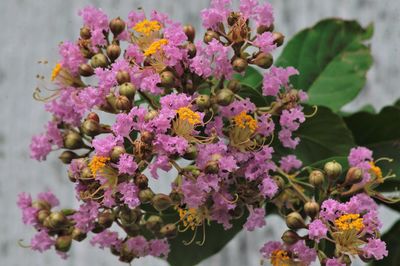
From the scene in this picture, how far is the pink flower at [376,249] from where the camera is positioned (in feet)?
1.73

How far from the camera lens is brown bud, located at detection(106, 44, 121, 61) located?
0.59 m

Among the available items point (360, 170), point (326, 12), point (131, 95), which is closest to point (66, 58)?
point (131, 95)

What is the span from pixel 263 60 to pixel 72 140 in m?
0.18

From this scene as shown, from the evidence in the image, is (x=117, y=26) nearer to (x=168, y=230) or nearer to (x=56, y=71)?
(x=56, y=71)

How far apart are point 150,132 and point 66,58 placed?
5.5 inches

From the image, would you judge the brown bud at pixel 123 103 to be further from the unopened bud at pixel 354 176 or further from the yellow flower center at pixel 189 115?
the unopened bud at pixel 354 176

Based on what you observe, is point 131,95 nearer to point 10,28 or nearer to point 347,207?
point 347,207

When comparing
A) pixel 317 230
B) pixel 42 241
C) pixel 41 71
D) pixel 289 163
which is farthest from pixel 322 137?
pixel 41 71

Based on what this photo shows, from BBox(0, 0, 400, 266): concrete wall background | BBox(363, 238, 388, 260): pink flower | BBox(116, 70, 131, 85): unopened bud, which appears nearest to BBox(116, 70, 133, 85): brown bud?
BBox(116, 70, 131, 85): unopened bud

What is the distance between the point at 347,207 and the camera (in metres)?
0.53

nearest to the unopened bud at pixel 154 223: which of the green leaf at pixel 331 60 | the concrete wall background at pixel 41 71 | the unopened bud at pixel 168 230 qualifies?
the unopened bud at pixel 168 230

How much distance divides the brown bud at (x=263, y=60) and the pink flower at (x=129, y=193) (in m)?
0.15

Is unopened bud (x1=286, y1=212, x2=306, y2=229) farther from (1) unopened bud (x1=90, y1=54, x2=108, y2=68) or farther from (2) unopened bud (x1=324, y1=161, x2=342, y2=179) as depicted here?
(1) unopened bud (x1=90, y1=54, x2=108, y2=68)

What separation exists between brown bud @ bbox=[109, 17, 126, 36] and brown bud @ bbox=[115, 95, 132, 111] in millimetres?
89
